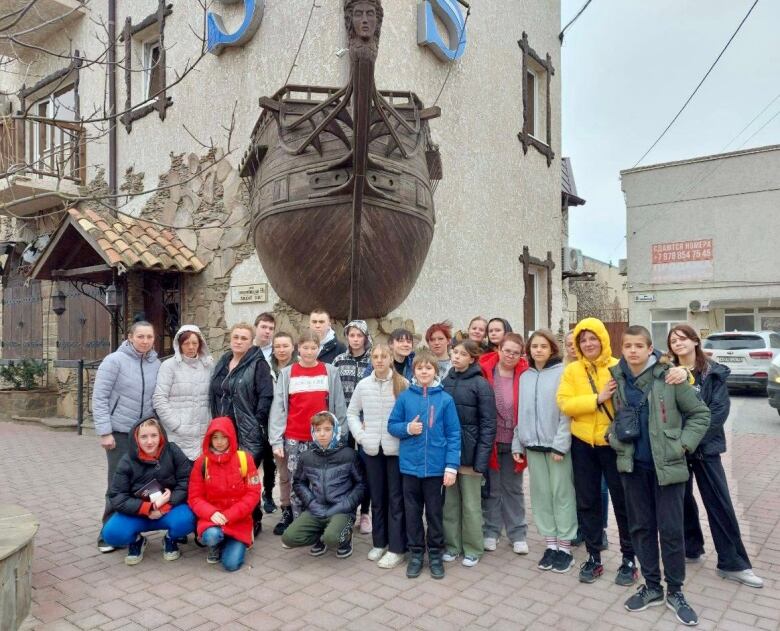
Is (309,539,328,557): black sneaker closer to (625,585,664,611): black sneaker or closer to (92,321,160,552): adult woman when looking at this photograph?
(92,321,160,552): adult woman

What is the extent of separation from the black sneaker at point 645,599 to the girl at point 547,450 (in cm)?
56

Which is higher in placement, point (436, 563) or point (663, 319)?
point (663, 319)

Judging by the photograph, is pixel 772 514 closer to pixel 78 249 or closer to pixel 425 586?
pixel 425 586

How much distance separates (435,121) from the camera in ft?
26.2

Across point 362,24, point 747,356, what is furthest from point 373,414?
point 747,356

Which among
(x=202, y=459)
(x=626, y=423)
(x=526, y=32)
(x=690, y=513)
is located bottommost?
(x=690, y=513)

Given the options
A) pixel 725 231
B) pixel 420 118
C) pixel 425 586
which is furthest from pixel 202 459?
pixel 725 231

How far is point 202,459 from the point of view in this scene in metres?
3.91

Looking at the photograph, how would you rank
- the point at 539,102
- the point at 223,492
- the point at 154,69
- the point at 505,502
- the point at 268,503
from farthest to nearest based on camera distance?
the point at 539,102, the point at 154,69, the point at 268,503, the point at 505,502, the point at 223,492

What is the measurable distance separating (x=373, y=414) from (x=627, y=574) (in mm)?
1787

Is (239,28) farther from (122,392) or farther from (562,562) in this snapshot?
(562,562)

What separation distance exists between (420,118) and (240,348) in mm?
3343

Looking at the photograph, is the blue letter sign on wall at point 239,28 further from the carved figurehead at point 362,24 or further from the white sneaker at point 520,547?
the white sneaker at point 520,547

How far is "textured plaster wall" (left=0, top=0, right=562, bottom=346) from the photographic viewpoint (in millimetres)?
7238
